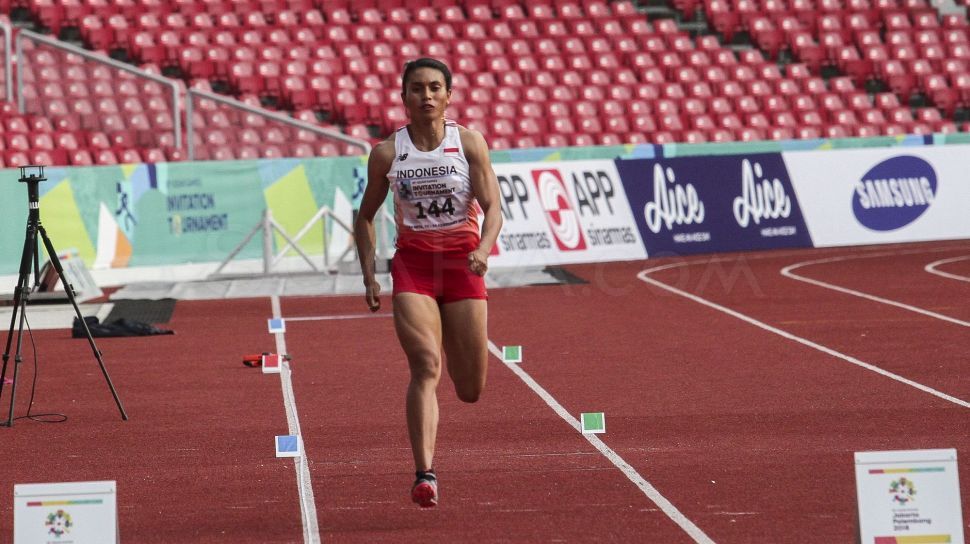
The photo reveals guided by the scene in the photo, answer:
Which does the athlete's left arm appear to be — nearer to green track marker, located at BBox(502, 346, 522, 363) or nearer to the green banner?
green track marker, located at BBox(502, 346, 522, 363)

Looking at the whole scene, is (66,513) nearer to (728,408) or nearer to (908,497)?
(908,497)

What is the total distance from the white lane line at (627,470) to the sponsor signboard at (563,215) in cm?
923

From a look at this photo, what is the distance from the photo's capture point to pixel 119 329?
15.0m

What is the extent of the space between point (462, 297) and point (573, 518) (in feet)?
3.67

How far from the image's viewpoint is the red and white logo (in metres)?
21.7

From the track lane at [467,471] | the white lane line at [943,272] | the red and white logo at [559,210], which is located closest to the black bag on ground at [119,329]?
the track lane at [467,471]

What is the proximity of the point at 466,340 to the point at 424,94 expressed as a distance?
1141 mm

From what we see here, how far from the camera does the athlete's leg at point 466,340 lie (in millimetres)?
7262

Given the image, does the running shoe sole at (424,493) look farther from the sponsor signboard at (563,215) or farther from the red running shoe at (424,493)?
the sponsor signboard at (563,215)

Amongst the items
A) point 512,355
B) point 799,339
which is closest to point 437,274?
point 512,355

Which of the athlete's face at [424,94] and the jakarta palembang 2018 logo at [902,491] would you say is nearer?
the jakarta palembang 2018 logo at [902,491]

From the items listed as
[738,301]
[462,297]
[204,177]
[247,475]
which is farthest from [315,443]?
[204,177]

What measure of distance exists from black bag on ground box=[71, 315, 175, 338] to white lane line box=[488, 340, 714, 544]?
14.4ft

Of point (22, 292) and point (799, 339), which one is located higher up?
point (22, 292)
